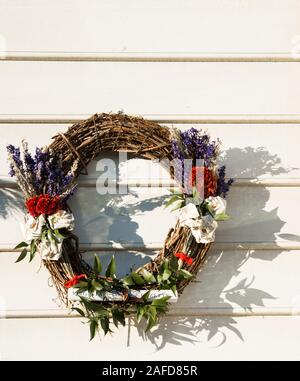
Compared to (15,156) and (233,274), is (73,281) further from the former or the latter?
(233,274)

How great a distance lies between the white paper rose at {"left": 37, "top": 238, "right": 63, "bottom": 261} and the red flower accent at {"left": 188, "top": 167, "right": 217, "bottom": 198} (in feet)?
1.48

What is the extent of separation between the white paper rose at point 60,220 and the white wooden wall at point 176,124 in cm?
15

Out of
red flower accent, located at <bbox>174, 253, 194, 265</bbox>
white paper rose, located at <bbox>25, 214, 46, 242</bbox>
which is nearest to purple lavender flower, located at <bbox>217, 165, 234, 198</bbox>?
red flower accent, located at <bbox>174, 253, 194, 265</bbox>

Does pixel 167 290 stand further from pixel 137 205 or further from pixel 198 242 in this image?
pixel 137 205

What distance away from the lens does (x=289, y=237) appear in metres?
1.84

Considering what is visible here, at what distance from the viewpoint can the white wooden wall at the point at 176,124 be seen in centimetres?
182

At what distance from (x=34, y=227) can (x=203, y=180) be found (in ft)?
1.79

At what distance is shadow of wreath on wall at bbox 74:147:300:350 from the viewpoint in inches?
71.7

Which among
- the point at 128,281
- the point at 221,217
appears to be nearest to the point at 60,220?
the point at 128,281

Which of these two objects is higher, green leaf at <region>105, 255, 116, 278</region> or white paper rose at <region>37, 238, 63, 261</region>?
white paper rose at <region>37, 238, 63, 261</region>

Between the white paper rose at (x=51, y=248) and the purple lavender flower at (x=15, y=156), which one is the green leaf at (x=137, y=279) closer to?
the white paper rose at (x=51, y=248)
